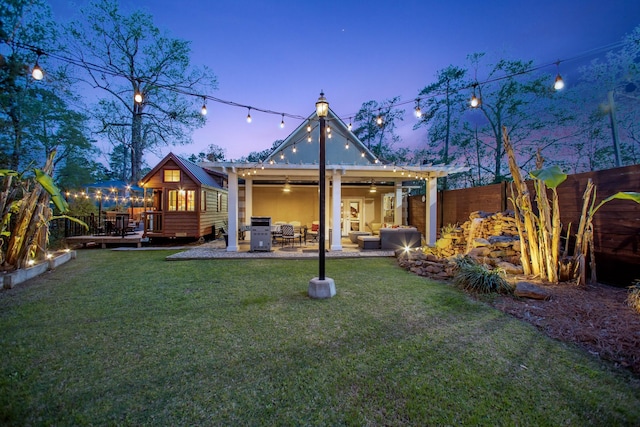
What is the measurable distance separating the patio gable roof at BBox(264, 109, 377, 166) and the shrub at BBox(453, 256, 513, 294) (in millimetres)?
8813

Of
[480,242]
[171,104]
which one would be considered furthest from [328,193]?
[171,104]

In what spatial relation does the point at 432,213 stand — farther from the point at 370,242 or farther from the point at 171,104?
the point at 171,104

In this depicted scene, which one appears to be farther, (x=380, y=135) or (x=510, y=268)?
(x=380, y=135)

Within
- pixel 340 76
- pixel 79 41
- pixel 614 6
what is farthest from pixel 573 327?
pixel 614 6

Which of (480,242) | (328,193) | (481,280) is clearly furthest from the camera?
(328,193)

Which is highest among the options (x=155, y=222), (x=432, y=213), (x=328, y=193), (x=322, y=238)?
(x=328, y=193)

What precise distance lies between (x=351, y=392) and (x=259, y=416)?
74 centimetres

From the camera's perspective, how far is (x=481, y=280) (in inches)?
193

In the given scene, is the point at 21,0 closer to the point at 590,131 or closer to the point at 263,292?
the point at 263,292

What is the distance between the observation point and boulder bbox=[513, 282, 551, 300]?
4281 millimetres

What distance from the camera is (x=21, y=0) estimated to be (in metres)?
12.4

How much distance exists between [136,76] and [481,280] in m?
22.8

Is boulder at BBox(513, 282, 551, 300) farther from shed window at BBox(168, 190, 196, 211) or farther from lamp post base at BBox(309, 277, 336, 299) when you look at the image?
shed window at BBox(168, 190, 196, 211)

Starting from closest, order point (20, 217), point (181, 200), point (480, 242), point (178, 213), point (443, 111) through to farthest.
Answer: point (20, 217) → point (480, 242) → point (178, 213) → point (181, 200) → point (443, 111)
